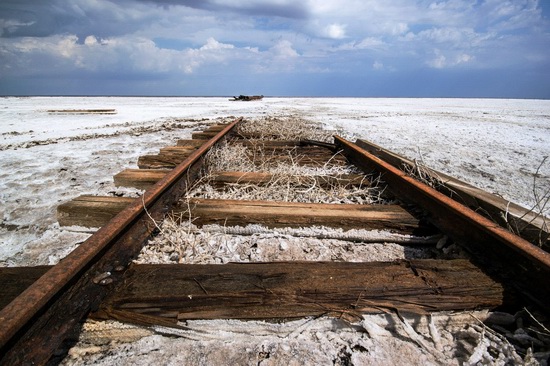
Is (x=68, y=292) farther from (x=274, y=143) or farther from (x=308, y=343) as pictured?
(x=274, y=143)

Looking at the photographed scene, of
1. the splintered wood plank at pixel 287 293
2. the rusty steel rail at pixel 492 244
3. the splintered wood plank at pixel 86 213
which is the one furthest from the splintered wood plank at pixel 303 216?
the splintered wood plank at pixel 287 293

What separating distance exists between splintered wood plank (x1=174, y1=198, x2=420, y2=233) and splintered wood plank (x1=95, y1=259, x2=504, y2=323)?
0.57m

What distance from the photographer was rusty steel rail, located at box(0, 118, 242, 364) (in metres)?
0.76

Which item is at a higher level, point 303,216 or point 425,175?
point 425,175

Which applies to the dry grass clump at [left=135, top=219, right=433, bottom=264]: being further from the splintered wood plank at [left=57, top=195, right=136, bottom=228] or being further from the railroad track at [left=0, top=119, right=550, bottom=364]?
the splintered wood plank at [left=57, top=195, right=136, bottom=228]

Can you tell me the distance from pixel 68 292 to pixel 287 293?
2.38 ft

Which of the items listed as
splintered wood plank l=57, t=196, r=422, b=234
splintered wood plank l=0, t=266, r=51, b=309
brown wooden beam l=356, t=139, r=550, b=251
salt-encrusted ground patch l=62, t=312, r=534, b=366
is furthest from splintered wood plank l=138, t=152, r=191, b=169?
brown wooden beam l=356, t=139, r=550, b=251

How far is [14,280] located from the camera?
1040 mm

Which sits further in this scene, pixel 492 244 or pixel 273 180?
pixel 273 180

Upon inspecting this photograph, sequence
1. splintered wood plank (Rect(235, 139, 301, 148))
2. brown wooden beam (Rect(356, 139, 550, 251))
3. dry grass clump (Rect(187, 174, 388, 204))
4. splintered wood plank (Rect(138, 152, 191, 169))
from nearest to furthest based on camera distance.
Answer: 1. brown wooden beam (Rect(356, 139, 550, 251))
2. dry grass clump (Rect(187, 174, 388, 204))
3. splintered wood plank (Rect(138, 152, 191, 169))
4. splintered wood plank (Rect(235, 139, 301, 148))

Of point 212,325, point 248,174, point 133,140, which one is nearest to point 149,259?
point 212,325

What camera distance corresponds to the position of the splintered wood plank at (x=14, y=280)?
0.98 m

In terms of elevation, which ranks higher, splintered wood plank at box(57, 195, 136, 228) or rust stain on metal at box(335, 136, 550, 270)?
rust stain on metal at box(335, 136, 550, 270)

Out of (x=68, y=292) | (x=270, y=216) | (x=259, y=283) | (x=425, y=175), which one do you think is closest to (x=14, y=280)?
(x=68, y=292)
